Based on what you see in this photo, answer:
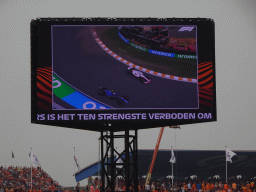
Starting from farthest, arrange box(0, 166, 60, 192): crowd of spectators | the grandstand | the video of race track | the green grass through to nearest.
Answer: the grandstand, box(0, 166, 60, 192): crowd of spectators, the green grass, the video of race track

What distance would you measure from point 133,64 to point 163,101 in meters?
1.72

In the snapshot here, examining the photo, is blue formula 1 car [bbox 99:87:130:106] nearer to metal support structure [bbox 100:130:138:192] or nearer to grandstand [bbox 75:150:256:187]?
metal support structure [bbox 100:130:138:192]

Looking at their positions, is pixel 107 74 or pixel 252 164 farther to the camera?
pixel 252 164

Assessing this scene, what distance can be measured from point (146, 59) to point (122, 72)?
3.26 ft

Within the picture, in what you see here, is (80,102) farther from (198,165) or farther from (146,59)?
(198,165)

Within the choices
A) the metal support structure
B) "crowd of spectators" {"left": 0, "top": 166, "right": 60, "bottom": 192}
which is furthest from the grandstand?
the metal support structure

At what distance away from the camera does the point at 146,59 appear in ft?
62.9

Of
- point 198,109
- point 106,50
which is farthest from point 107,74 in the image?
point 198,109

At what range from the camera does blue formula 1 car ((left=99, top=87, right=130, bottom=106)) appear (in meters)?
18.9

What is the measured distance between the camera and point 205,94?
1920 centimetres

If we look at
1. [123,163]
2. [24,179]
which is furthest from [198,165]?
[123,163]

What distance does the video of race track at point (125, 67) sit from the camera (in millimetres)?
18875

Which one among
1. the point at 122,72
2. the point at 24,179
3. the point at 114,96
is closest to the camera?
the point at 114,96

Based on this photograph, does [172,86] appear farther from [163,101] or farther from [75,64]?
[75,64]
